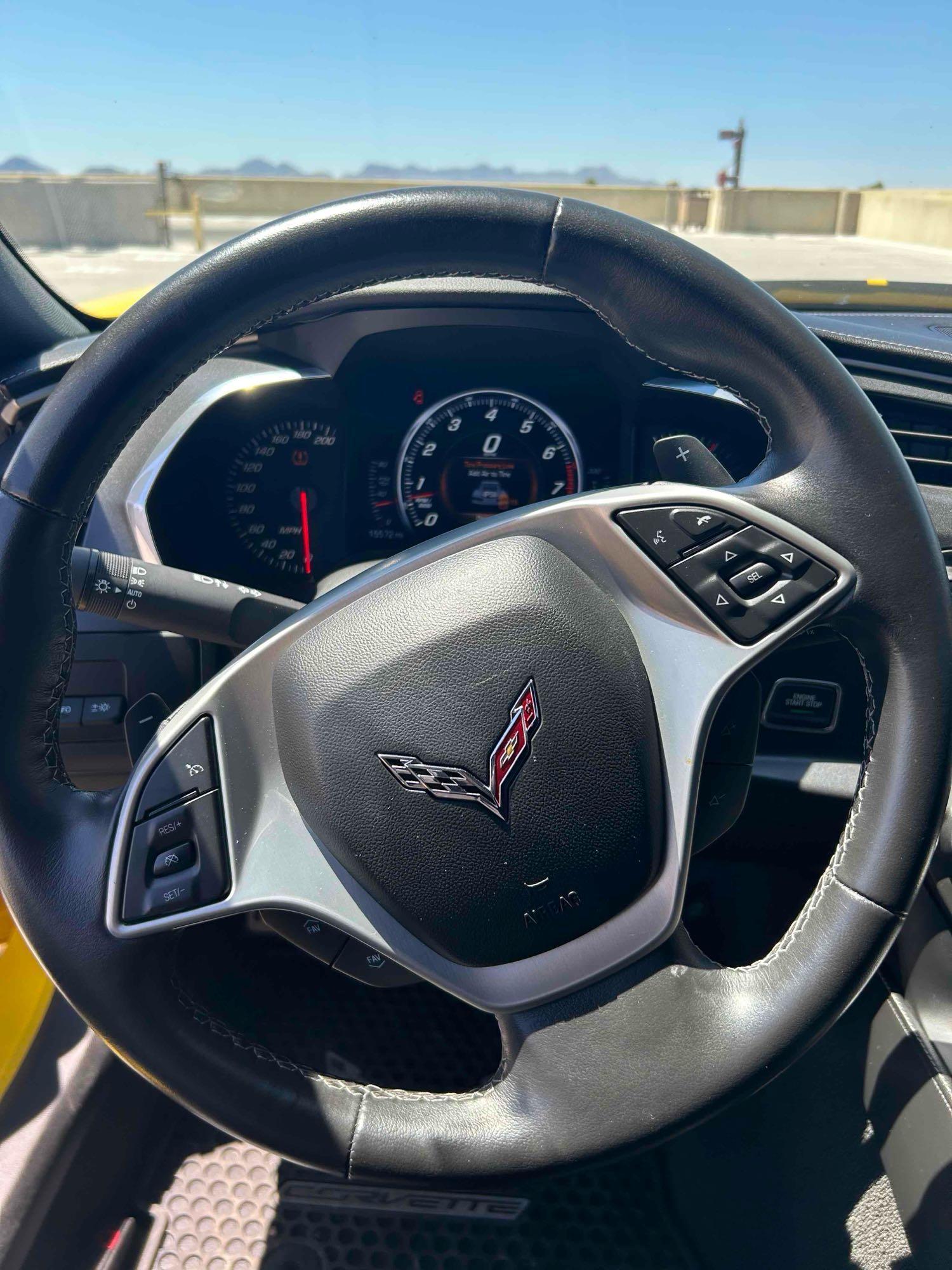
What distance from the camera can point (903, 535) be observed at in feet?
2.84

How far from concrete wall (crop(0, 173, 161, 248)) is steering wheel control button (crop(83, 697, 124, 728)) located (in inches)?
39.2

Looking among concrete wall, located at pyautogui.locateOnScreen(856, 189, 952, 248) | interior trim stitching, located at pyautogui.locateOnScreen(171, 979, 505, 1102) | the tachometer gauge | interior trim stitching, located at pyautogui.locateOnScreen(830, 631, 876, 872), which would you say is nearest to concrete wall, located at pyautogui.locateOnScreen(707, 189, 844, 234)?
concrete wall, located at pyautogui.locateOnScreen(856, 189, 952, 248)

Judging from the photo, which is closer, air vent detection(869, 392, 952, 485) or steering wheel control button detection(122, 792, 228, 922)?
steering wheel control button detection(122, 792, 228, 922)

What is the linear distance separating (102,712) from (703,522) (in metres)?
1.16

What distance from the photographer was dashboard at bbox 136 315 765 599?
70.9 inches

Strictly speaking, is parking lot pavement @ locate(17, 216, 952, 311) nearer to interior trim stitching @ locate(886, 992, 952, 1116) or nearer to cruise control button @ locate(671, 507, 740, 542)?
cruise control button @ locate(671, 507, 740, 542)

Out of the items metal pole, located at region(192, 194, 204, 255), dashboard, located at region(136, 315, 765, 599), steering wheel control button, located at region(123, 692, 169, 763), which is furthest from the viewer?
metal pole, located at region(192, 194, 204, 255)

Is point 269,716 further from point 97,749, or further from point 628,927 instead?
point 97,749

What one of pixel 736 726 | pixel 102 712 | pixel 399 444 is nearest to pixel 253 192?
pixel 399 444

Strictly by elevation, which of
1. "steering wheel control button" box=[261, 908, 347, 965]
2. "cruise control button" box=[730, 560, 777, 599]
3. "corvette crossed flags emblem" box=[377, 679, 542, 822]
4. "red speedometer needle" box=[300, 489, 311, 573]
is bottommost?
"steering wheel control button" box=[261, 908, 347, 965]

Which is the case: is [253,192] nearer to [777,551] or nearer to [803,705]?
[803,705]

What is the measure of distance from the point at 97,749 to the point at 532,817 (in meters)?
1.11

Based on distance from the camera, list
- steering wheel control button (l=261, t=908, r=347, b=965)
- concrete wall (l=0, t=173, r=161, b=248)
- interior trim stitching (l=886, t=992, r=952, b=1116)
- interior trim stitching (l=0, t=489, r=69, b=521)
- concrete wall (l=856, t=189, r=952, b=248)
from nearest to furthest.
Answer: interior trim stitching (l=0, t=489, r=69, b=521) < steering wheel control button (l=261, t=908, r=347, b=965) < interior trim stitching (l=886, t=992, r=952, b=1116) < concrete wall (l=0, t=173, r=161, b=248) < concrete wall (l=856, t=189, r=952, b=248)

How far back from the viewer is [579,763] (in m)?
0.89
